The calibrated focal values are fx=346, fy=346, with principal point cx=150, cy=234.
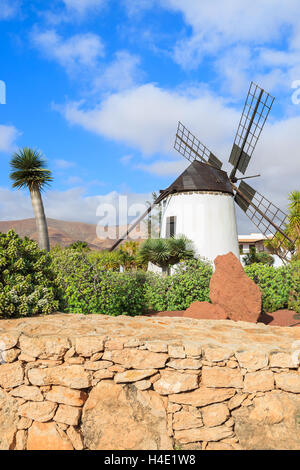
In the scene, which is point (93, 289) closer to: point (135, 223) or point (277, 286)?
point (277, 286)

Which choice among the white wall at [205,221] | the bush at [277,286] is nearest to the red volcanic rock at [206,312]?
the bush at [277,286]

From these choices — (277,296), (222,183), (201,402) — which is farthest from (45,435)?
(222,183)

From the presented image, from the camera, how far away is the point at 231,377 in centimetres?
434

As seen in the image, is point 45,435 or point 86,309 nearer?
point 45,435

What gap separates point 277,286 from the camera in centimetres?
1283

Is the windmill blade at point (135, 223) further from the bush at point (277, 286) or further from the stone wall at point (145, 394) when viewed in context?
the stone wall at point (145, 394)

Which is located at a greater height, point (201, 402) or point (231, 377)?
point (231, 377)

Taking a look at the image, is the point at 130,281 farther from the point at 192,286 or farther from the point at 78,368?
the point at 78,368

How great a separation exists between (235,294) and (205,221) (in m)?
8.95

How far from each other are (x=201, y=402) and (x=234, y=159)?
18.2 metres

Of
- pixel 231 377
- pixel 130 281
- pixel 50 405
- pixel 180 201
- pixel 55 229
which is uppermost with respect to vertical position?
pixel 55 229

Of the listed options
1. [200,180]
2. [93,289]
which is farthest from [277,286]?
[200,180]

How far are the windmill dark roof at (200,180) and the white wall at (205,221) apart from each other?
31 centimetres

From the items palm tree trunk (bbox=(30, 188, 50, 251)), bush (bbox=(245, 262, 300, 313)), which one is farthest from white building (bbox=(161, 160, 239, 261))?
palm tree trunk (bbox=(30, 188, 50, 251))
